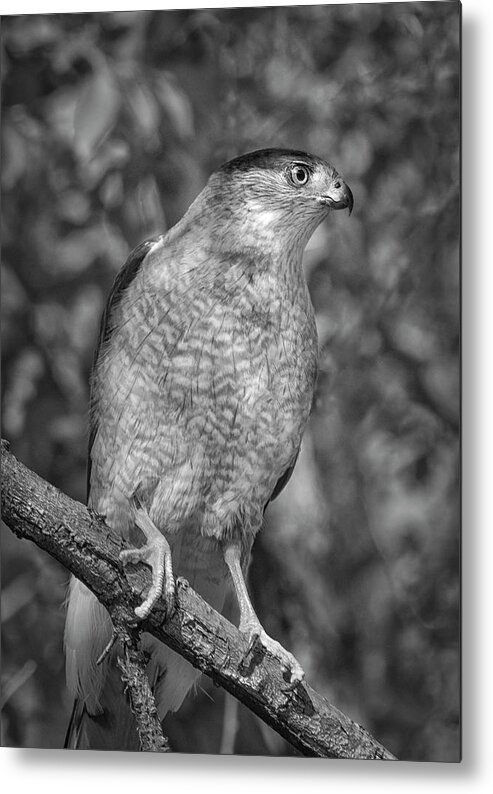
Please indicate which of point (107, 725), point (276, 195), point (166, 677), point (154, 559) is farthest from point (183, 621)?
point (276, 195)

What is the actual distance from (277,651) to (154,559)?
29 cm

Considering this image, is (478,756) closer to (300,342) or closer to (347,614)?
(347,614)

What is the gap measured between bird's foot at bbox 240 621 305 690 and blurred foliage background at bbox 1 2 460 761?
0.11ft

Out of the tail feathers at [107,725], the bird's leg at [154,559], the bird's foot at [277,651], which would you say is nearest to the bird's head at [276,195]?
the bird's leg at [154,559]

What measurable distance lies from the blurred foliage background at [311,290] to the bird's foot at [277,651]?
34 mm

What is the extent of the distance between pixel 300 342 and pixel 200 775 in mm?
852

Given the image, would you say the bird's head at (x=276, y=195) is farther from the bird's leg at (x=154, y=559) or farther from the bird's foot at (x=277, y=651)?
the bird's foot at (x=277, y=651)

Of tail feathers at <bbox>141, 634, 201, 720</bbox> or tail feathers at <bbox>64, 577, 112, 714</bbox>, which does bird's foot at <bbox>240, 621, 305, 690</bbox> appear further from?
tail feathers at <bbox>64, 577, 112, 714</bbox>

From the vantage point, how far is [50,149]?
2.17 m

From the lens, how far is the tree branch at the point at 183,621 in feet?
5.94

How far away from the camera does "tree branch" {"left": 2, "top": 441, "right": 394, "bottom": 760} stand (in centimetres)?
181

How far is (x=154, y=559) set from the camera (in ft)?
6.44

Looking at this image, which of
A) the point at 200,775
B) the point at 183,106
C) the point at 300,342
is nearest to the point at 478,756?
the point at 200,775

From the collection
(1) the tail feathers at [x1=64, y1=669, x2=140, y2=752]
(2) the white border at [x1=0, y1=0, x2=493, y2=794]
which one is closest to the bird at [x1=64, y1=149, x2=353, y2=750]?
(1) the tail feathers at [x1=64, y1=669, x2=140, y2=752]
